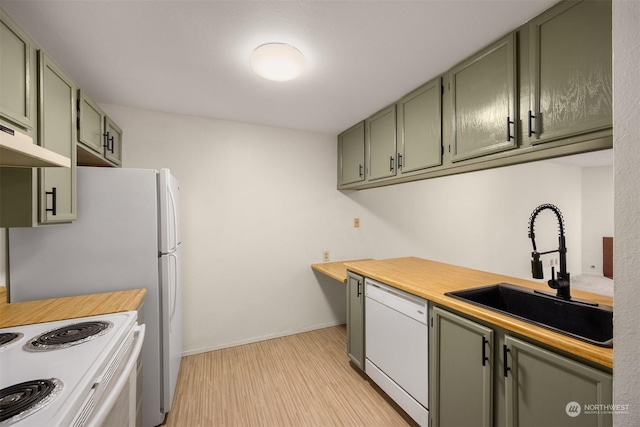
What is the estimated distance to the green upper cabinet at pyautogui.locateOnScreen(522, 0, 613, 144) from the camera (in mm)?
1095

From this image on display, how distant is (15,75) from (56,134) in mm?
329

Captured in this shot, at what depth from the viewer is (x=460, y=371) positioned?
54.7 inches

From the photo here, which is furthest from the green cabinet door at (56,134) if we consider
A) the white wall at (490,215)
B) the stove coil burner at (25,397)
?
the white wall at (490,215)

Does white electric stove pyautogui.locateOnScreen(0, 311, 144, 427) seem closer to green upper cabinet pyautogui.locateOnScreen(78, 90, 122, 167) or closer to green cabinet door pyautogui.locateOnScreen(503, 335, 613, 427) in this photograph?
green upper cabinet pyautogui.locateOnScreen(78, 90, 122, 167)

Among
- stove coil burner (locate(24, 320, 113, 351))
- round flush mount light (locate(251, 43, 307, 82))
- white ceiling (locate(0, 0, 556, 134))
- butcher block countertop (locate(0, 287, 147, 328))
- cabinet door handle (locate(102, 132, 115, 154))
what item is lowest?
stove coil burner (locate(24, 320, 113, 351))

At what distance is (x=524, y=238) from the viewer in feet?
8.21

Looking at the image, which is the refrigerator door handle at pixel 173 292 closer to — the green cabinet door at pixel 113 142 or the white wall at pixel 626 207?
the green cabinet door at pixel 113 142

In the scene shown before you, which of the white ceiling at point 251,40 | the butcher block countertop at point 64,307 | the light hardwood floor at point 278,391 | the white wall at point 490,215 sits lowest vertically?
the light hardwood floor at point 278,391

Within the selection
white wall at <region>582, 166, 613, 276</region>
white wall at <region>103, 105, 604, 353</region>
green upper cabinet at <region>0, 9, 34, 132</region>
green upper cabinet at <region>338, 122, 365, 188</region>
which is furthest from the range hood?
white wall at <region>582, 166, 613, 276</region>

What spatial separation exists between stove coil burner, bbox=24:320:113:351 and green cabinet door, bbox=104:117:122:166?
1367 mm

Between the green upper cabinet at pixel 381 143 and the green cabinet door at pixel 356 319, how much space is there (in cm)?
100

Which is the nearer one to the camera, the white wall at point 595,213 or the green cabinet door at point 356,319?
the white wall at point 595,213

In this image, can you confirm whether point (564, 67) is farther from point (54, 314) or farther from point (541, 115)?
point (54, 314)

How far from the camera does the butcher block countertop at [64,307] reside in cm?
136
